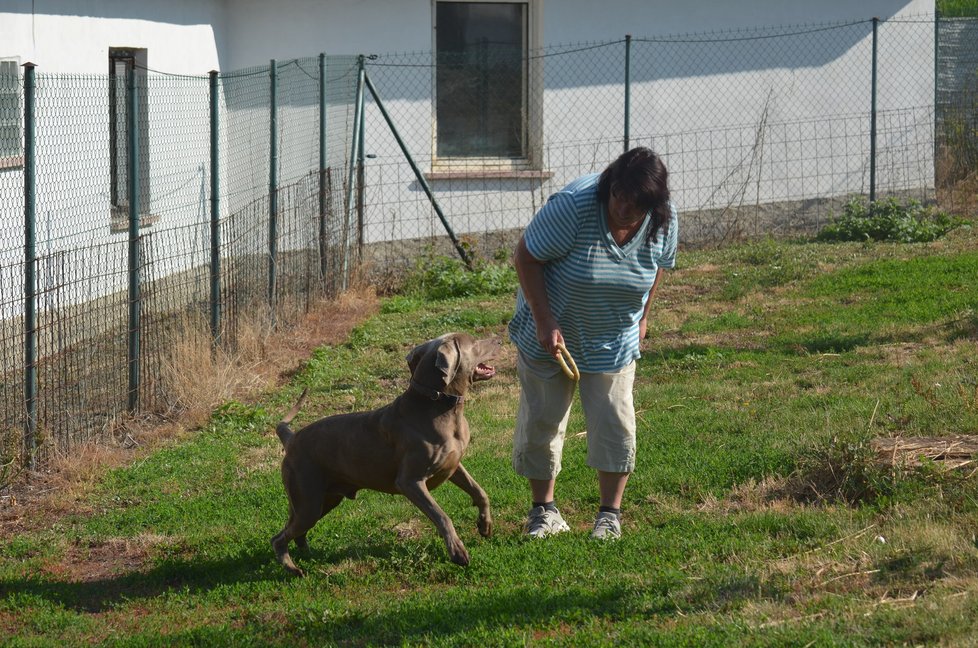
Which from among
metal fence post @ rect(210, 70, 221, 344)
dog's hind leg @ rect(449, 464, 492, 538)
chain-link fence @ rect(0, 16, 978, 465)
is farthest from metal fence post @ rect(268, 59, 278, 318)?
dog's hind leg @ rect(449, 464, 492, 538)

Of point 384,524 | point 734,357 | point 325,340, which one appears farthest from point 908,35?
point 384,524

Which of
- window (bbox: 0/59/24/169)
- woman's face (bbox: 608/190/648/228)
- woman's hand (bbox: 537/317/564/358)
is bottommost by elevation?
woman's hand (bbox: 537/317/564/358)

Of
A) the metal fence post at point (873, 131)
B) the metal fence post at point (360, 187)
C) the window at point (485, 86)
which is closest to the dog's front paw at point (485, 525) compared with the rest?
the metal fence post at point (360, 187)

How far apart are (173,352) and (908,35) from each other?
1064 centimetres

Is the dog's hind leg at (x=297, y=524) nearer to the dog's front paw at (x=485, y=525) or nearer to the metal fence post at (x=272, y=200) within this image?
the dog's front paw at (x=485, y=525)

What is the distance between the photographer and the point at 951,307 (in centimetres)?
1015

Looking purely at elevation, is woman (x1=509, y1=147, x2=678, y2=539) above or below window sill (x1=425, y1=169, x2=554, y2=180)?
below

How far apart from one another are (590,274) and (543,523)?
→ 1280 millimetres

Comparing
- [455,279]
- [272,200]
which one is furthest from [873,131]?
[272,200]

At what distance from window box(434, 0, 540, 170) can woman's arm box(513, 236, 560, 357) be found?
946 cm

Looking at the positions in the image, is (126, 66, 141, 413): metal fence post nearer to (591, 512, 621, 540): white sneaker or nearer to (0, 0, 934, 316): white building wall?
(591, 512, 621, 540): white sneaker

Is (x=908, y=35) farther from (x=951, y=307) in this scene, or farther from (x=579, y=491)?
(x=579, y=491)

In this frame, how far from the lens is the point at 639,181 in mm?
5191

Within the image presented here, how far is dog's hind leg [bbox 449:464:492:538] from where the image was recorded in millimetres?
5695
